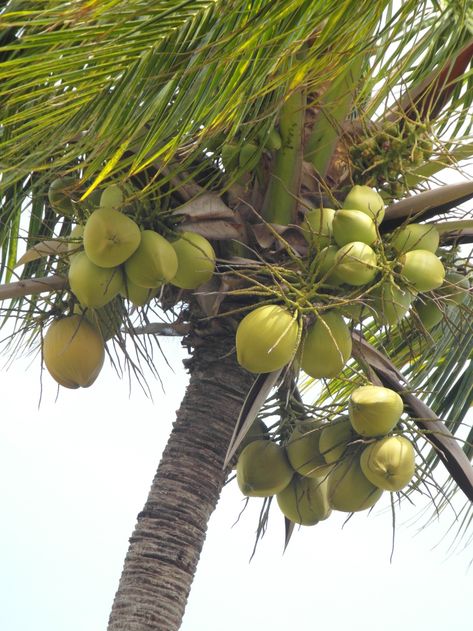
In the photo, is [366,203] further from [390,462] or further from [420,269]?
[390,462]

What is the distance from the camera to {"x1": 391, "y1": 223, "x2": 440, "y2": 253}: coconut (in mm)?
3025

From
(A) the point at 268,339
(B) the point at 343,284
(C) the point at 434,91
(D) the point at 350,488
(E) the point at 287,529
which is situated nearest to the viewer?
(A) the point at 268,339

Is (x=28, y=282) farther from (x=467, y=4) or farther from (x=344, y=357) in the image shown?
(x=467, y=4)

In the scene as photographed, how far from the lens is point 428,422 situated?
3.27 meters

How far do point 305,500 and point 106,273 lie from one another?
1.00m

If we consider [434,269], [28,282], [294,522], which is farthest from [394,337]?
[28,282]

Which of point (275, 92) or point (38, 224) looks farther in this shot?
point (38, 224)

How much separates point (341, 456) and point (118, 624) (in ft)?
2.62

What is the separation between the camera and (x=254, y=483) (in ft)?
10.8

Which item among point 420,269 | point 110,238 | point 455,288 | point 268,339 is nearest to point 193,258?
point 110,238

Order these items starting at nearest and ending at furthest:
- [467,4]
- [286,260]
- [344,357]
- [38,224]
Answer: [344,357], [286,260], [467,4], [38,224]

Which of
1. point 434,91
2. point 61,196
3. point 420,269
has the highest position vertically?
point 434,91

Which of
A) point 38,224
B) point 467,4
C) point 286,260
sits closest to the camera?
point 286,260

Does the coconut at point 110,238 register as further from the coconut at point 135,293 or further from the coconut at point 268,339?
the coconut at point 268,339
